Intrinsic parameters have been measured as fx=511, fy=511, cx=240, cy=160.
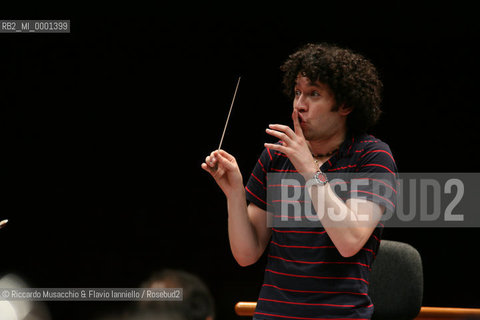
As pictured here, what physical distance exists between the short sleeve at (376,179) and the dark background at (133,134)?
107cm

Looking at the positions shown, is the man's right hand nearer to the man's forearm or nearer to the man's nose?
the man's forearm

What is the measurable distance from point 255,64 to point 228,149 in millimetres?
400

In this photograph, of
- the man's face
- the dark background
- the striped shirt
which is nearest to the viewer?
the striped shirt

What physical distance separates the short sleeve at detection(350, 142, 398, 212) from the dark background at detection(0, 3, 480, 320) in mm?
1070

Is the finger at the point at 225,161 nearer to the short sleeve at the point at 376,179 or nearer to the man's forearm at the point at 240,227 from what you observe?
the man's forearm at the point at 240,227

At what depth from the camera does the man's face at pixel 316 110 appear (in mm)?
1274

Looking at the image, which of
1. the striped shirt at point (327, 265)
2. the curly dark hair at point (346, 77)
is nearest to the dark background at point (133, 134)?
the curly dark hair at point (346, 77)

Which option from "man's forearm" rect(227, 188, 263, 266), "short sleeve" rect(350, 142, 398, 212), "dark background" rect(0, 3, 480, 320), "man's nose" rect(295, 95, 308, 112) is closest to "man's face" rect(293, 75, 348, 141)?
"man's nose" rect(295, 95, 308, 112)

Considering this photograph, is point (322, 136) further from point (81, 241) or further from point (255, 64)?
point (81, 241)

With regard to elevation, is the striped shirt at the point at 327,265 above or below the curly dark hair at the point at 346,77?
below

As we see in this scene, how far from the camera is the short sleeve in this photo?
117 centimetres

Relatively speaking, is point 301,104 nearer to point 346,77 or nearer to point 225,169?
point 346,77

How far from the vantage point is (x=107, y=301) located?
92.6 inches

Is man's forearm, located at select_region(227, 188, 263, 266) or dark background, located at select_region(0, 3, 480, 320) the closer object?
man's forearm, located at select_region(227, 188, 263, 266)
